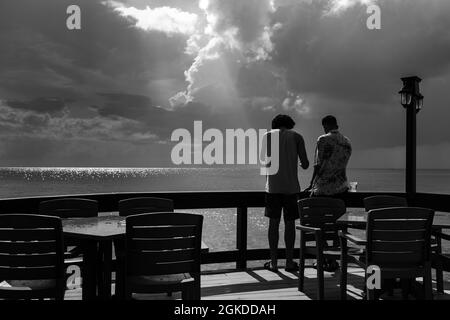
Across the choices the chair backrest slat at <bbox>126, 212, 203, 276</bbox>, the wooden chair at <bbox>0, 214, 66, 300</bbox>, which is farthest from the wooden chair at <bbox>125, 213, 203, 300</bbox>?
the wooden chair at <bbox>0, 214, 66, 300</bbox>

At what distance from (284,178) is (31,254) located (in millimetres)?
2966

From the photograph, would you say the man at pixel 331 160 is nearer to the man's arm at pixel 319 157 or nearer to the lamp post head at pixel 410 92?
the man's arm at pixel 319 157

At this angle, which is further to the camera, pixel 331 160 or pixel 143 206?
pixel 331 160

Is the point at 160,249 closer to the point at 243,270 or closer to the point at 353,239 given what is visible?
the point at 353,239

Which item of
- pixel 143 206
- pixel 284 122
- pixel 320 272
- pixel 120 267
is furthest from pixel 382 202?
pixel 120 267

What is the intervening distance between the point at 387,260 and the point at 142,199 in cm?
215

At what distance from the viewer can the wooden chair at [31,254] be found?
2.71 m

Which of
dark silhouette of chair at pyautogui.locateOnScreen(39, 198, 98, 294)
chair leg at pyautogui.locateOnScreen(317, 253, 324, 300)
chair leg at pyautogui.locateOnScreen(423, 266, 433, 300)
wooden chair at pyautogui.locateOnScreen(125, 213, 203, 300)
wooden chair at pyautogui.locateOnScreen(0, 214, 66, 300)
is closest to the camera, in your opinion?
wooden chair at pyautogui.locateOnScreen(0, 214, 66, 300)

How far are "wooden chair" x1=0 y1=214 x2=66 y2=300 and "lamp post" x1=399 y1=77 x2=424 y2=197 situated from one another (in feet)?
17.6

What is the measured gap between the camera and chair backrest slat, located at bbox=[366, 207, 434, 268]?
10.5 feet

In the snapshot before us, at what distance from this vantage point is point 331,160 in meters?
4.95

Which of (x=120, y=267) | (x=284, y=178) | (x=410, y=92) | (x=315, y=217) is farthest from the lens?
(x=410, y=92)

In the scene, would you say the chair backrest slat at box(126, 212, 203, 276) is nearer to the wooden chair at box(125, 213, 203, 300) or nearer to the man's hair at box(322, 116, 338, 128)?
the wooden chair at box(125, 213, 203, 300)

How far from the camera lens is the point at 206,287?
462cm
